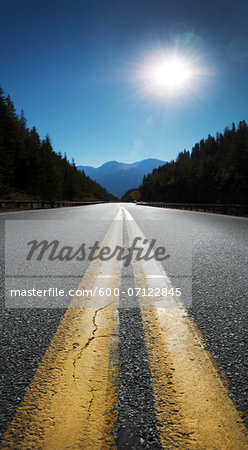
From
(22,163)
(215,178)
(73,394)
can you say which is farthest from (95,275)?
(215,178)

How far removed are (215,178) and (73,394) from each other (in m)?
84.2

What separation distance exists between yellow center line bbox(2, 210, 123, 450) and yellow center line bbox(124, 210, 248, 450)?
21 cm

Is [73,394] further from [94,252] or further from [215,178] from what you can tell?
[215,178]

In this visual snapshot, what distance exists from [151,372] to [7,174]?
180ft

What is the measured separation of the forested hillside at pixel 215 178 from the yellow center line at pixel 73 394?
6937 centimetres

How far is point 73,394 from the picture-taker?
1187 millimetres

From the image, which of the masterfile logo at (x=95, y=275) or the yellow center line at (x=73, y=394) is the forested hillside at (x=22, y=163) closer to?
the masterfile logo at (x=95, y=275)

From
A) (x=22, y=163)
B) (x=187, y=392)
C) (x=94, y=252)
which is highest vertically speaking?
(x=22, y=163)

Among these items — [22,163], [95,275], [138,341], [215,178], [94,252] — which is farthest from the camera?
[215,178]

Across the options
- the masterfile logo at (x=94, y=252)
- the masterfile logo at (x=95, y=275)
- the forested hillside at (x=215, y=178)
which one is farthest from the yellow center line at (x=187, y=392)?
the forested hillside at (x=215, y=178)

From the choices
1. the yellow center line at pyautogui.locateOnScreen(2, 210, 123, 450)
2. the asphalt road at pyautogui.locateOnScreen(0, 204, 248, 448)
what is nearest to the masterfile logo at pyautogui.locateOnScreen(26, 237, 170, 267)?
the asphalt road at pyautogui.locateOnScreen(0, 204, 248, 448)

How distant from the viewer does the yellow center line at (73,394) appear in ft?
3.15

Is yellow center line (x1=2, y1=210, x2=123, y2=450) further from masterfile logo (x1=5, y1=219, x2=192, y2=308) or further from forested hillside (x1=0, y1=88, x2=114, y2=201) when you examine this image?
forested hillside (x1=0, y1=88, x2=114, y2=201)

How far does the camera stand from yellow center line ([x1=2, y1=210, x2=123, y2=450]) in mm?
960
